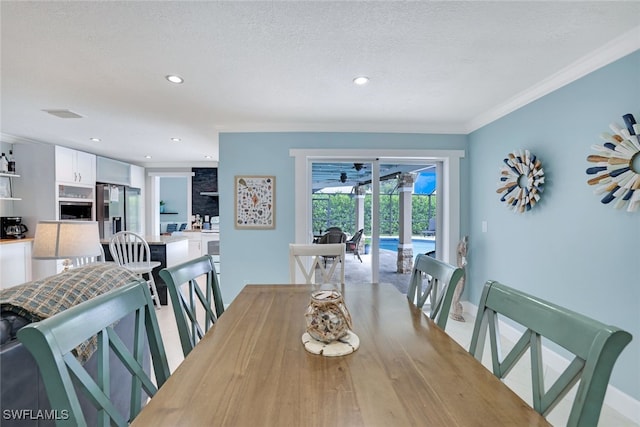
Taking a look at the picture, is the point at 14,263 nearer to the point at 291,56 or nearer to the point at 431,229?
the point at 291,56

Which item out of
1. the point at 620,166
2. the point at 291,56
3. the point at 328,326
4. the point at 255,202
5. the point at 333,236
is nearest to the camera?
the point at 328,326

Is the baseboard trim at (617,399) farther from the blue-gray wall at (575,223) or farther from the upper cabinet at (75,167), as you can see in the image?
the upper cabinet at (75,167)

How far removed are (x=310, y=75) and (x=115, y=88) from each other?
171 centimetres

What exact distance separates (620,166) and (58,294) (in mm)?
3084

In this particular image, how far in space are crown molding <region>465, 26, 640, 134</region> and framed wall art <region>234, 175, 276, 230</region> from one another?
2635 millimetres

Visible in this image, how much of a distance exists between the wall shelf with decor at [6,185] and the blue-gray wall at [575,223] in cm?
651

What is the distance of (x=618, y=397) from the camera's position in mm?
1964

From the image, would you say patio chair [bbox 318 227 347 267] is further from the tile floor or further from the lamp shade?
the lamp shade

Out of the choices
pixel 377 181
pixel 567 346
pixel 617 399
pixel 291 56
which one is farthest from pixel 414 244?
pixel 567 346

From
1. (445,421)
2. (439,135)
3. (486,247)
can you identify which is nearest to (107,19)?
(445,421)

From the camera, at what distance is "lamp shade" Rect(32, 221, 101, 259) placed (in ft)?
6.97

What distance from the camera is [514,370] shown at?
242 centimetres

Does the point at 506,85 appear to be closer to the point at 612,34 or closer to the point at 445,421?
the point at 612,34

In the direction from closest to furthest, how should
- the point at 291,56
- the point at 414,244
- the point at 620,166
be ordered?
the point at 620,166, the point at 291,56, the point at 414,244
